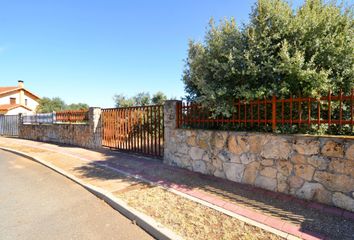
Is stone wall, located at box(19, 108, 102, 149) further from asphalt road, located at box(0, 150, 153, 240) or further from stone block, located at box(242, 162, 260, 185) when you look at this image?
stone block, located at box(242, 162, 260, 185)

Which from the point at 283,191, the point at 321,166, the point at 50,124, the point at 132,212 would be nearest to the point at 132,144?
the point at 132,212

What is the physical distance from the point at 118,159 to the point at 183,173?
3.10 m

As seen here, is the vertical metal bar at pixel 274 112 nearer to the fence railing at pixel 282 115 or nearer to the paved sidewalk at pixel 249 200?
the fence railing at pixel 282 115

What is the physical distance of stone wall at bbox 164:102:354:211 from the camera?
3836 millimetres

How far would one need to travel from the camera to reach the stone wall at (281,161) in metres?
3.84

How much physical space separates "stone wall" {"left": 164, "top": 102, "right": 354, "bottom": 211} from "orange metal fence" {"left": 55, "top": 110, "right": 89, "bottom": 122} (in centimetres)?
756

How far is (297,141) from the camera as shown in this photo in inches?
170

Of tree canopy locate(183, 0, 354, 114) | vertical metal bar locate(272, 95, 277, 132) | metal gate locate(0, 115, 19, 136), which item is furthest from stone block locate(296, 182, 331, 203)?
metal gate locate(0, 115, 19, 136)

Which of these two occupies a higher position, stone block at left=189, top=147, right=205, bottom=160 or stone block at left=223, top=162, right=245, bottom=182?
stone block at left=189, top=147, right=205, bottom=160

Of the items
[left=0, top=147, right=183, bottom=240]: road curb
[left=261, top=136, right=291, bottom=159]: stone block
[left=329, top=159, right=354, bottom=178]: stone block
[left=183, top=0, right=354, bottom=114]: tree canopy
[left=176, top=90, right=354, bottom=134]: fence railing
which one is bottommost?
[left=0, top=147, right=183, bottom=240]: road curb

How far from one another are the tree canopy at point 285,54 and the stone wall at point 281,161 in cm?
103

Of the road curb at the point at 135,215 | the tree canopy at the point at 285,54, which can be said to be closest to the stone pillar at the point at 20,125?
the road curb at the point at 135,215

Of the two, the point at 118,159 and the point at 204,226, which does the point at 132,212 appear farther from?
the point at 118,159

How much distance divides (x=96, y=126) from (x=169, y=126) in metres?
5.22
